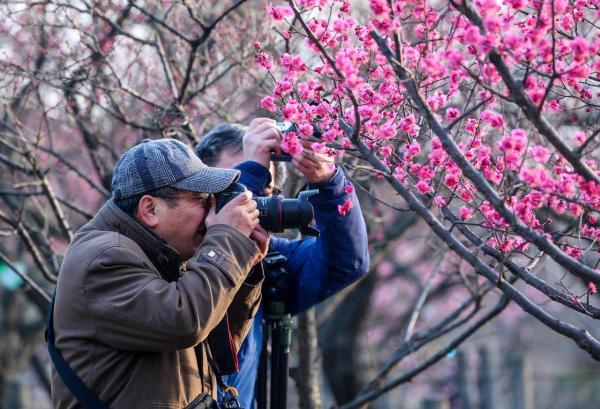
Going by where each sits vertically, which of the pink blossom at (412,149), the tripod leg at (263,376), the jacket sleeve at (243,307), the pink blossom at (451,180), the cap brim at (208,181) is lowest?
the tripod leg at (263,376)

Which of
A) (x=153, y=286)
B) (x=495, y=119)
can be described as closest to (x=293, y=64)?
(x=495, y=119)

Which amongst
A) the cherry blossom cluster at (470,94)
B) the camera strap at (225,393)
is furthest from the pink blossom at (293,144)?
the camera strap at (225,393)

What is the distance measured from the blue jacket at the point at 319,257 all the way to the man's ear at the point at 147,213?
564mm

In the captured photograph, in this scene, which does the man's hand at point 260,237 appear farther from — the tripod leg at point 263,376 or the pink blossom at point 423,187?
the tripod leg at point 263,376

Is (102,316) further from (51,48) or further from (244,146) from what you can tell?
(51,48)

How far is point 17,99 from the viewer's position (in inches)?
191

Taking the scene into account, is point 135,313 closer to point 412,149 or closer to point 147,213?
point 147,213

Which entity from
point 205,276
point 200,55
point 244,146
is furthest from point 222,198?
point 200,55

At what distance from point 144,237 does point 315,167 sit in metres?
0.73

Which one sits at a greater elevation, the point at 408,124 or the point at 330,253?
the point at 408,124

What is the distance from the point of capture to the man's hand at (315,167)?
9.52ft

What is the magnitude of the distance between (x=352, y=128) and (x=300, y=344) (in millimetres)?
2348

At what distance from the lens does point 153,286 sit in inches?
93.7

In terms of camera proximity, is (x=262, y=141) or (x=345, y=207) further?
(x=262, y=141)
